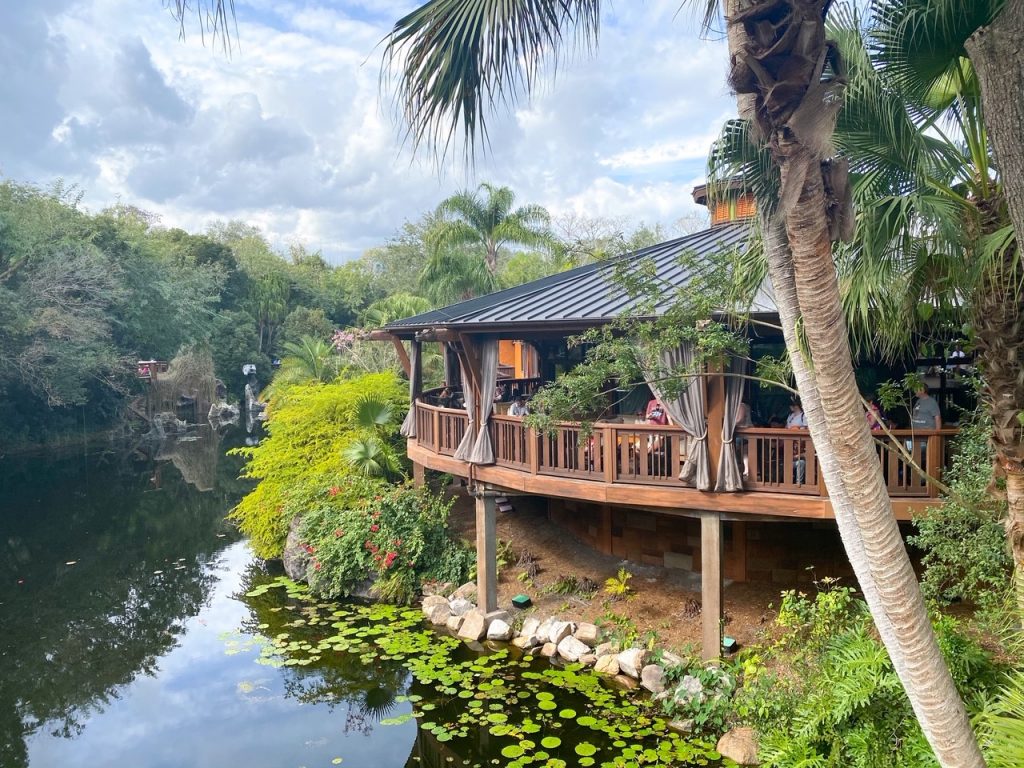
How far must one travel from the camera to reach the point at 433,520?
546 inches

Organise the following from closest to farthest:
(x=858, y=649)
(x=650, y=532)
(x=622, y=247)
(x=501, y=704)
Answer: (x=858, y=649), (x=501, y=704), (x=622, y=247), (x=650, y=532)

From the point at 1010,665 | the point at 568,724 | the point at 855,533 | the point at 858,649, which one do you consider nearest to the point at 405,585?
the point at 568,724

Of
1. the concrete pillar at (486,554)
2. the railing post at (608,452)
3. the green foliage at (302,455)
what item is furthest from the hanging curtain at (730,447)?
the green foliage at (302,455)

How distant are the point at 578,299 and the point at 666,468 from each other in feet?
9.23

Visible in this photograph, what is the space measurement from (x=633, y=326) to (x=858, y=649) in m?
3.96

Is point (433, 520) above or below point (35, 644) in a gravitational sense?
above

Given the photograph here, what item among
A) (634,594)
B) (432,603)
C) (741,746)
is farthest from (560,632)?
(741,746)

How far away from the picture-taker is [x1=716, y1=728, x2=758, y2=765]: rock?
7.80 meters

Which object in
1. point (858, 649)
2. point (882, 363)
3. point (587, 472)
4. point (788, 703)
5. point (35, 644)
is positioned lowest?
point (35, 644)

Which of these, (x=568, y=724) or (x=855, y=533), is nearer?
(x=855, y=533)

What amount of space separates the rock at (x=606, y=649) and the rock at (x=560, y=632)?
0.49 meters

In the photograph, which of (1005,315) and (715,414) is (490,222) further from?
(1005,315)

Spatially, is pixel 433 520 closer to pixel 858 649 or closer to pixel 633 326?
pixel 633 326

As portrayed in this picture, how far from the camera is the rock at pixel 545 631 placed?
35.3 ft
